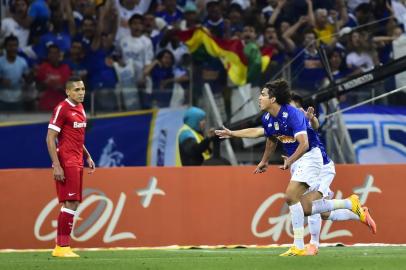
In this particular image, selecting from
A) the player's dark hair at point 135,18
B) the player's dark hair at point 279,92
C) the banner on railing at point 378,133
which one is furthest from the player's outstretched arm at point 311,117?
the player's dark hair at point 135,18

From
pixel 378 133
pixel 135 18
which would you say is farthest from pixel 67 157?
pixel 135 18

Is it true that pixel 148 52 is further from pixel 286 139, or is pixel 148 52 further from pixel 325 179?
pixel 286 139

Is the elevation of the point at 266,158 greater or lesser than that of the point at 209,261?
greater

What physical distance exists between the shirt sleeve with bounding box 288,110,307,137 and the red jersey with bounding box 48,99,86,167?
264 cm

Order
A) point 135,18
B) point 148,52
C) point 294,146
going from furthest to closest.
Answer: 1. point 135,18
2. point 148,52
3. point 294,146

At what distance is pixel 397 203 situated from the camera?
51.4ft

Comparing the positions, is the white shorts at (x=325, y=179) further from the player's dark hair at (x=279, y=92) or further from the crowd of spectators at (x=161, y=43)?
the crowd of spectators at (x=161, y=43)

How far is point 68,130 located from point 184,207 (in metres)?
3.87

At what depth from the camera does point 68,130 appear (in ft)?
40.8

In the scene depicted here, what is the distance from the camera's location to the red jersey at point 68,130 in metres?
12.4

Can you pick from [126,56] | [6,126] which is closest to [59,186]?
[6,126]

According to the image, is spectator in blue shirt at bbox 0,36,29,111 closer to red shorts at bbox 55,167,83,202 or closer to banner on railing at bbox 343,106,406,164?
red shorts at bbox 55,167,83,202

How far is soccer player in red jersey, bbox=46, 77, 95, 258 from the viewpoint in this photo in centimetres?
1230

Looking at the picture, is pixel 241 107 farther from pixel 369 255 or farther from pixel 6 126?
pixel 369 255
